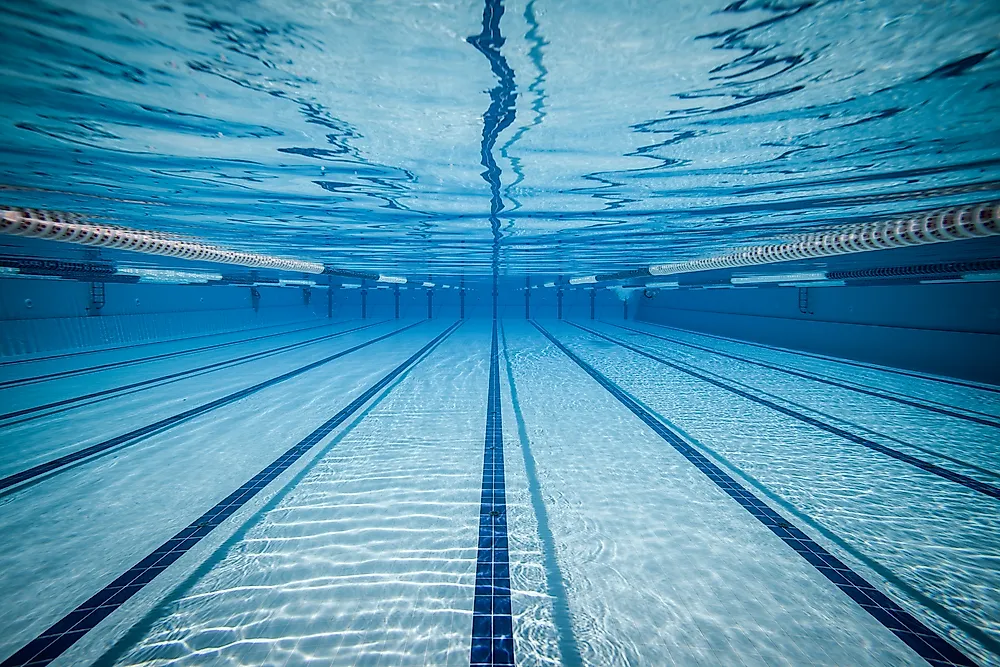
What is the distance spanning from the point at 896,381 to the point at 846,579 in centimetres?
762

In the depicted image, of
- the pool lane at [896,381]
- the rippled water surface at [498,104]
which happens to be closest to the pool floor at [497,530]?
the pool lane at [896,381]

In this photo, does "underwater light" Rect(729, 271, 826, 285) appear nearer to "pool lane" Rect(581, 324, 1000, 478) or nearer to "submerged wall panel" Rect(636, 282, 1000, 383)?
"submerged wall panel" Rect(636, 282, 1000, 383)

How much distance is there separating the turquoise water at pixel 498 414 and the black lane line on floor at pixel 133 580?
2 cm

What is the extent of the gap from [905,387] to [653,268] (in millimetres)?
5588

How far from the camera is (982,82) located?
7.66ft

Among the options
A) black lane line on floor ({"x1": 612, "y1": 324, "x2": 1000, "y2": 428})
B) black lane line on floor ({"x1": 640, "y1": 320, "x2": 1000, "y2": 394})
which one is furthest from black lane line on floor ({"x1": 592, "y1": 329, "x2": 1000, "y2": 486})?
black lane line on floor ({"x1": 640, "y1": 320, "x2": 1000, "y2": 394})

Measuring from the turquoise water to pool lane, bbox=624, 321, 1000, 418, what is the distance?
6.0 inches

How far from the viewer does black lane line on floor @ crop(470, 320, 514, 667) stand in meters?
2.04

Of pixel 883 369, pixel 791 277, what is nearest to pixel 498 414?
pixel 791 277

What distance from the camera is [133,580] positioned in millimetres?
2490

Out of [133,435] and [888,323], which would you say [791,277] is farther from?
[133,435]

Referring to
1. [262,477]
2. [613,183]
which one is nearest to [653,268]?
[613,183]

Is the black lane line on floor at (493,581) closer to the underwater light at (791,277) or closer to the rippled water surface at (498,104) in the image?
the rippled water surface at (498,104)

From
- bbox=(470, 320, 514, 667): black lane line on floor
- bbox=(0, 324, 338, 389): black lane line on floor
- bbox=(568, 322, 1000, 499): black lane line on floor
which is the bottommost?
bbox=(470, 320, 514, 667): black lane line on floor
